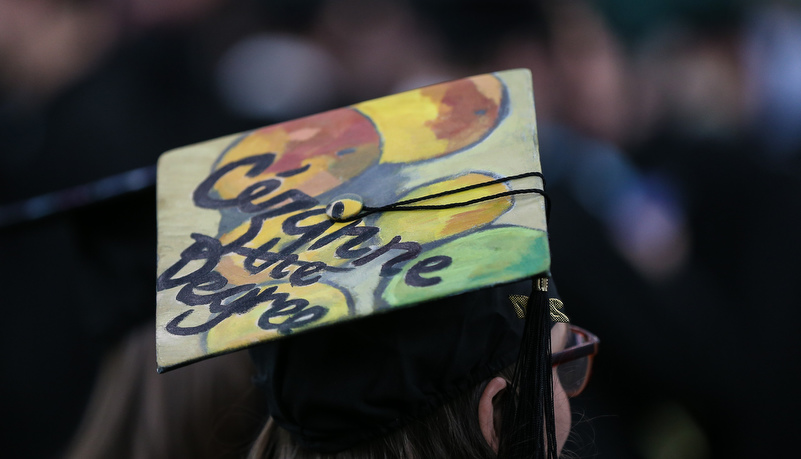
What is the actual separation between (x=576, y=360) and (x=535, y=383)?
352 mm

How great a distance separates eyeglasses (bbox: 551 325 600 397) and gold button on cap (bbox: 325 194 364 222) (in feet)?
1.48

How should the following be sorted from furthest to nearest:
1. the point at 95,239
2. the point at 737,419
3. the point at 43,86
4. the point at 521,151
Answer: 1. the point at 737,419
2. the point at 43,86
3. the point at 95,239
4. the point at 521,151

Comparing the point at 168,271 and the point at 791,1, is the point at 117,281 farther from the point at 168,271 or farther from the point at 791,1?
the point at 791,1

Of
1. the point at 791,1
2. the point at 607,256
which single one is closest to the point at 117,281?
the point at 607,256

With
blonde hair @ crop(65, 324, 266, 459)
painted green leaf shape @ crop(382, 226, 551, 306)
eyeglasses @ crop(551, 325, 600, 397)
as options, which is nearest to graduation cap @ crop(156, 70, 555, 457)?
painted green leaf shape @ crop(382, 226, 551, 306)

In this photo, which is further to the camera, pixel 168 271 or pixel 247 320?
pixel 168 271

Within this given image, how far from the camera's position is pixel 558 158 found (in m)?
2.15

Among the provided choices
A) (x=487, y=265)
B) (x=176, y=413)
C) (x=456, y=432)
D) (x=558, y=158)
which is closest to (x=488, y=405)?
(x=456, y=432)

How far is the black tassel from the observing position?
31.0 inches

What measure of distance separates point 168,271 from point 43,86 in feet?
4.48

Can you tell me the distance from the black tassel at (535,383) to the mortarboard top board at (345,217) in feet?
0.47

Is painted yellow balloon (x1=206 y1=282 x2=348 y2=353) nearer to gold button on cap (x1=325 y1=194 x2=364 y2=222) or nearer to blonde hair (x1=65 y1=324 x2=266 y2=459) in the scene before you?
gold button on cap (x1=325 y1=194 x2=364 y2=222)

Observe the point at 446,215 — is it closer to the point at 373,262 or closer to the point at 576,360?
the point at 373,262

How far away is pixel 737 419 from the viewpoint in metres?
2.00
